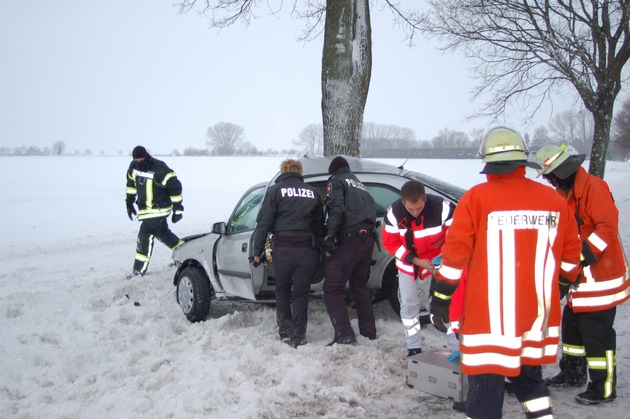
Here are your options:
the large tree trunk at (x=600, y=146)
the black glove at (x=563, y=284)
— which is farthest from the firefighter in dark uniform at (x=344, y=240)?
the large tree trunk at (x=600, y=146)

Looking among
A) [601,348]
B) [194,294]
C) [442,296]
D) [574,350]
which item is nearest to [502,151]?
[442,296]

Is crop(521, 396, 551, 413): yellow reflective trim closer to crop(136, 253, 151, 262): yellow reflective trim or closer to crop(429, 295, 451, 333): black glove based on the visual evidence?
crop(429, 295, 451, 333): black glove

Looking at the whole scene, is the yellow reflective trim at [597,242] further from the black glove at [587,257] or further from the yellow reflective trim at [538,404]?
the yellow reflective trim at [538,404]

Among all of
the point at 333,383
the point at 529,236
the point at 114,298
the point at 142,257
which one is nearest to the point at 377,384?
the point at 333,383

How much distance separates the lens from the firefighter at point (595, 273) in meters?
4.11

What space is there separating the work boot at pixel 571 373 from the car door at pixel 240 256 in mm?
2957

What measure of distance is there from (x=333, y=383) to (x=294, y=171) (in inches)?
85.4

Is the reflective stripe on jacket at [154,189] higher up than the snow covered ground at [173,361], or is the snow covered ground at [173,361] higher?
the reflective stripe on jacket at [154,189]

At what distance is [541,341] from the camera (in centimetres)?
326

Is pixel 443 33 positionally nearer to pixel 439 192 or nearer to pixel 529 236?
pixel 439 192

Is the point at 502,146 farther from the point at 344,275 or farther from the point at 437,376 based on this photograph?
the point at 344,275

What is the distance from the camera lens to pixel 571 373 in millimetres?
4598

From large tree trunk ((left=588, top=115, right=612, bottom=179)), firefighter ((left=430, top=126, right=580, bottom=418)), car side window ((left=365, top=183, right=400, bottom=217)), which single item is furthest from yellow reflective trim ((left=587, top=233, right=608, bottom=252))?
large tree trunk ((left=588, top=115, right=612, bottom=179))

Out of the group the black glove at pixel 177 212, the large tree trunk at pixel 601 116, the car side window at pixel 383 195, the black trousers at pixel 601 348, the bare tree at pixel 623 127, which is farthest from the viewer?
the bare tree at pixel 623 127
